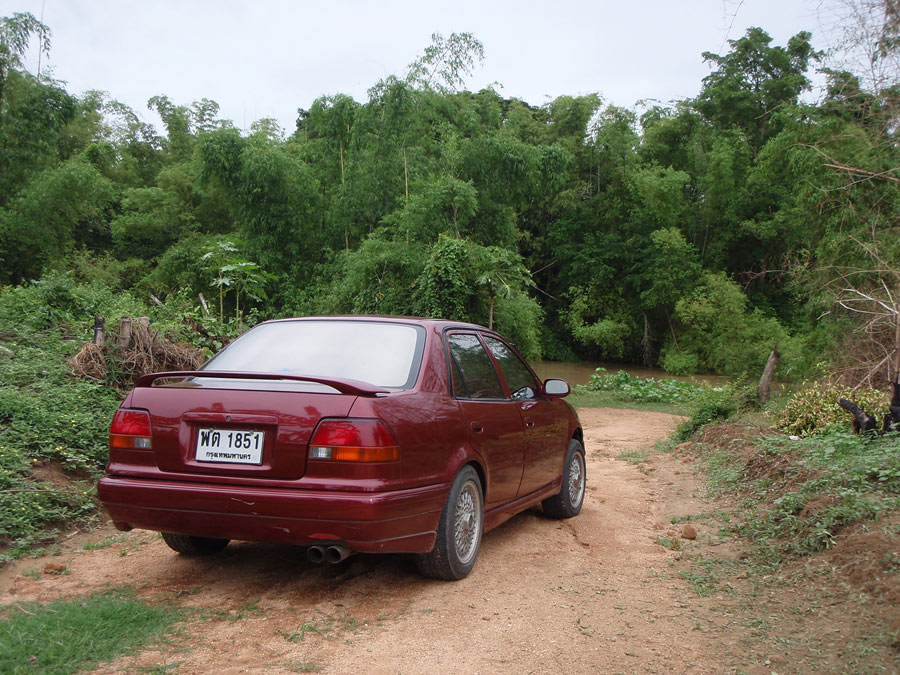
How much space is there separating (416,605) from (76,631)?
5.23 feet

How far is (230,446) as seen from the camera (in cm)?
373

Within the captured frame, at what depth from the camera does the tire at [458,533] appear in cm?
408

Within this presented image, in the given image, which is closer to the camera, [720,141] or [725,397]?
[725,397]

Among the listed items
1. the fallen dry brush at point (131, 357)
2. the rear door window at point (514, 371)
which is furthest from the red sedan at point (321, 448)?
the fallen dry brush at point (131, 357)

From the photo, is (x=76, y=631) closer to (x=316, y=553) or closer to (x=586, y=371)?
(x=316, y=553)

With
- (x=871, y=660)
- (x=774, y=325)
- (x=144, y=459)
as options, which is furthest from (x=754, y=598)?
(x=774, y=325)

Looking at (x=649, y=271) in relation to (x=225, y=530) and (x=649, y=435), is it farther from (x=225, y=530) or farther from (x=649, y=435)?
(x=225, y=530)

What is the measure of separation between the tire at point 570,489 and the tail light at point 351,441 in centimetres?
269

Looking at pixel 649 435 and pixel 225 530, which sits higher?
pixel 225 530

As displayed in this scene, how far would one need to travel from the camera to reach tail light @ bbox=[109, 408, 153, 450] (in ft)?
12.7

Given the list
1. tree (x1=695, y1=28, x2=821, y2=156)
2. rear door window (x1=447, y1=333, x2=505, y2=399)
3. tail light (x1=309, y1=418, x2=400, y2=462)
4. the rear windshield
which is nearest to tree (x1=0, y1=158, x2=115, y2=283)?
the rear windshield

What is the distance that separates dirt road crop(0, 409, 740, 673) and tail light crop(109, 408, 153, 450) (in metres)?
0.82

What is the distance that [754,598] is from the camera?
4.12m

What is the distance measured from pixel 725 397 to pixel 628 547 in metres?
6.49
